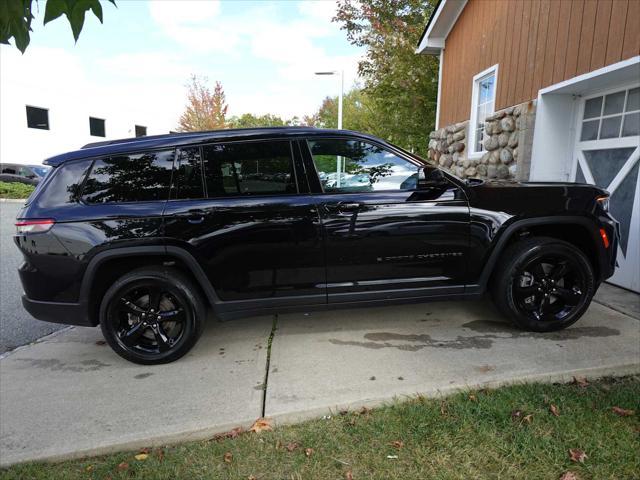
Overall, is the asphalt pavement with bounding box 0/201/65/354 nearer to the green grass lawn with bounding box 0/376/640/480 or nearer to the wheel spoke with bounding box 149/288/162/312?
the wheel spoke with bounding box 149/288/162/312

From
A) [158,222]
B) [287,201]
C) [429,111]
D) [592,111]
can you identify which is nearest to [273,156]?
[287,201]

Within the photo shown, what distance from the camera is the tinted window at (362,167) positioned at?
11.5 ft

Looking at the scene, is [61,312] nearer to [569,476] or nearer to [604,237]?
[569,476]

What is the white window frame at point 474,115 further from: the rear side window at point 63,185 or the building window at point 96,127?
the building window at point 96,127

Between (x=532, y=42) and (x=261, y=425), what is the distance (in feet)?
21.5

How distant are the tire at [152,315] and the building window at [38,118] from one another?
91.2 feet

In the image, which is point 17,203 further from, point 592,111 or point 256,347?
point 592,111

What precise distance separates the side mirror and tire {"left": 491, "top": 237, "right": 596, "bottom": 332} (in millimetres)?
907

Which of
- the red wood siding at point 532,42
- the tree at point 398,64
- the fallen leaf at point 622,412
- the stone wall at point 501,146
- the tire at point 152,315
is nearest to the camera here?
the fallen leaf at point 622,412

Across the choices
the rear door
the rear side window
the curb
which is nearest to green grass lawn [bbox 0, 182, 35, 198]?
the rear side window

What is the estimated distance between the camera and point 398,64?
13586 mm

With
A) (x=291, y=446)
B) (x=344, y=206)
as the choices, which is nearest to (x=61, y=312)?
(x=291, y=446)

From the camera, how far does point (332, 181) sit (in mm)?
3479

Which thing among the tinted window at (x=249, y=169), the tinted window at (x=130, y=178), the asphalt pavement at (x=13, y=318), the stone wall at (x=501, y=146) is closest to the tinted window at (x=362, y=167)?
the tinted window at (x=249, y=169)
